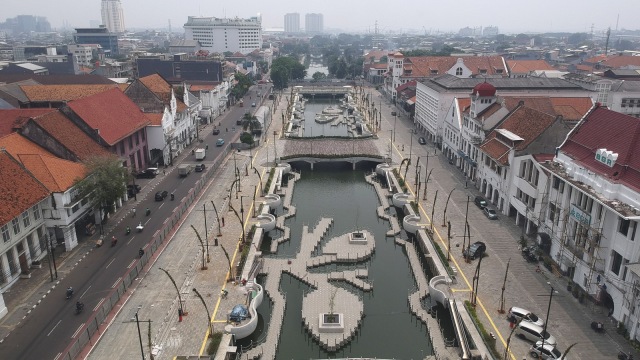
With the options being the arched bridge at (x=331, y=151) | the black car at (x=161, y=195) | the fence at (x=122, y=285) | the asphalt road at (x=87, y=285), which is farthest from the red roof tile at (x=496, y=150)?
the black car at (x=161, y=195)

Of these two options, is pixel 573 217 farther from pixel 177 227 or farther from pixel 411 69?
pixel 411 69

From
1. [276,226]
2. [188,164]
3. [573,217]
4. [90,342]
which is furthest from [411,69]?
[90,342]

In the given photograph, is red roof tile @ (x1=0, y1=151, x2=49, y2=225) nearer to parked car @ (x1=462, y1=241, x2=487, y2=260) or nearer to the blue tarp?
the blue tarp

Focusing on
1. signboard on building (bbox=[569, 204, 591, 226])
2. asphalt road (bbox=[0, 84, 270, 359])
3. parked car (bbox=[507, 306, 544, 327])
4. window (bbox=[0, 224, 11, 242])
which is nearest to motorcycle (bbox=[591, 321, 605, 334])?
parked car (bbox=[507, 306, 544, 327])

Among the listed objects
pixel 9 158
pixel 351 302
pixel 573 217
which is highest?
pixel 9 158

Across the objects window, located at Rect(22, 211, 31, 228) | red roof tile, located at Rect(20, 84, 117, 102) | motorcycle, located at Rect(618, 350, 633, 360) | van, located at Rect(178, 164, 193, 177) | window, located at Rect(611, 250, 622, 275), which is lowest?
motorcycle, located at Rect(618, 350, 633, 360)

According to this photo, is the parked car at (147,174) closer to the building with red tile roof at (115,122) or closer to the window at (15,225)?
the building with red tile roof at (115,122)

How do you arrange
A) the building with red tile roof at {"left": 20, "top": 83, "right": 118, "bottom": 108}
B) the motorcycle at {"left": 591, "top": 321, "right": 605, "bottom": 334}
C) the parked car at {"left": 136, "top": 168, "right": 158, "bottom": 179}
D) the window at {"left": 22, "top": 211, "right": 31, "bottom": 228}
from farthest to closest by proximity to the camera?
the building with red tile roof at {"left": 20, "top": 83, "right": 118, "bottom": 108} < the parked car at {"left": 136, "top": 168, "right": 158, "bottom": 179} < the window at {"left": 22, "top": 211, "right": 31, "bottom": 228} < the motorcycle at {"left": 591, "top": 321, "right": 605, "bottom": 334}
